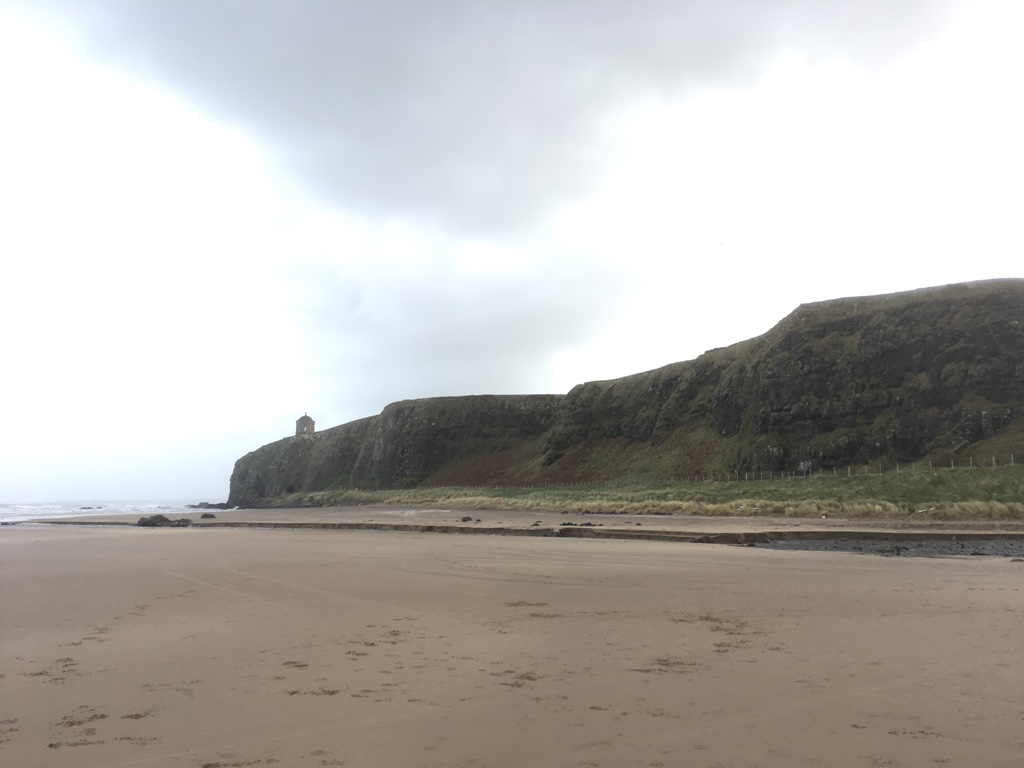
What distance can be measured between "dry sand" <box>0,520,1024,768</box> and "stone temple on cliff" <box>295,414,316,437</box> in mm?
119295

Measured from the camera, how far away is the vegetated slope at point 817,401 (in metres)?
43.4

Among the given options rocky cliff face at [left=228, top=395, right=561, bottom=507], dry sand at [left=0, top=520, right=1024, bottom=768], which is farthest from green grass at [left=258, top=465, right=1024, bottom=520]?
rocky cliff face at [left=228, top=395, right=561, bottom=507]

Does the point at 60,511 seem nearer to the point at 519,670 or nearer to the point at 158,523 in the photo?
the point at 158,523

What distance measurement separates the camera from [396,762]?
3.55 meters

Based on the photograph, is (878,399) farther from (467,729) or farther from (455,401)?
(455,401)

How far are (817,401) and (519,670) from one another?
5150 cm

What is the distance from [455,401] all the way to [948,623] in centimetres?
9245

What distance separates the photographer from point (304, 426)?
126375 mm

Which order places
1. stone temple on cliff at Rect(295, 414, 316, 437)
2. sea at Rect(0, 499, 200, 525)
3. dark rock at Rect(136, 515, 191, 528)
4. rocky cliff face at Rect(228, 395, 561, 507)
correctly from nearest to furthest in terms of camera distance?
dark rock at Rect(136, 515, 191, 528), sea at Rect(0, 499, 200, 525), rocky cliff face at Rect(228, 395, 561, 507), stone temple on cliff at Rect(295, 414, 316, 437)

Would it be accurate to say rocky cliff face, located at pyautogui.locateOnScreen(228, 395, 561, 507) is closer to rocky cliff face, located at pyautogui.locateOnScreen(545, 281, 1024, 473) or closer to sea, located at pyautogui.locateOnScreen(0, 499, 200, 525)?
sea, located at pyautogui.locateOnScreen(0, 499, 200, 525)

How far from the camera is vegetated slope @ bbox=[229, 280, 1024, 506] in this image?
43.4 meters

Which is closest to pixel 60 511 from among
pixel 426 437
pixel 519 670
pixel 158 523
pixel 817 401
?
pixel 426 437

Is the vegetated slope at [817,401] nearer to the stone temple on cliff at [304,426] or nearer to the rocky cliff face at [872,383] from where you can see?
the rocky cliff face at [872,383]

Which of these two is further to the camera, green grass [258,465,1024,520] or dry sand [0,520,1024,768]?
green grass [258,465,1024,520]
